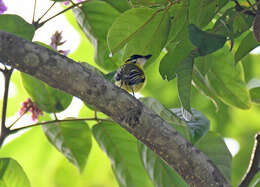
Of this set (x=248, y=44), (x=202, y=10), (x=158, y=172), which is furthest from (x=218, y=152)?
(x=202, y=10)

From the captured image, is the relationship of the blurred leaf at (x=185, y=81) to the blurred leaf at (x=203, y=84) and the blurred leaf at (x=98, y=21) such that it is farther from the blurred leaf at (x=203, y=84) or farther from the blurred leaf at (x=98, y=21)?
the blurred leaf at (x=98, y=21)

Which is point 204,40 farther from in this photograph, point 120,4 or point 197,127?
point 120,4

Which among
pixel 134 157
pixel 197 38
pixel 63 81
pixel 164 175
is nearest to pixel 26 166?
pixel 134 157

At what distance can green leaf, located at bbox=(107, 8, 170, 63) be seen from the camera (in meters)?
0.94

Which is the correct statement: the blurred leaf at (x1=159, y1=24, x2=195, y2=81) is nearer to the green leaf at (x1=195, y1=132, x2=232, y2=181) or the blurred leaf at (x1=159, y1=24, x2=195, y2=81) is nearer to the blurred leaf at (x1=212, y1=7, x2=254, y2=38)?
the blurred leaf at (x1=212, y1=7, x2=254, y2=38)

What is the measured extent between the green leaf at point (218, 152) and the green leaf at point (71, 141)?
0.31 metres

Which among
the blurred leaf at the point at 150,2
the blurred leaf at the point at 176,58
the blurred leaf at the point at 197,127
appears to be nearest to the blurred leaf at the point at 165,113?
the blurred leaf at the point at 197,127

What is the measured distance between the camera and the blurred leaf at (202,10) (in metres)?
0.85

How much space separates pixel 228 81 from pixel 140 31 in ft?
1.05

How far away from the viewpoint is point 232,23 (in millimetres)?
914

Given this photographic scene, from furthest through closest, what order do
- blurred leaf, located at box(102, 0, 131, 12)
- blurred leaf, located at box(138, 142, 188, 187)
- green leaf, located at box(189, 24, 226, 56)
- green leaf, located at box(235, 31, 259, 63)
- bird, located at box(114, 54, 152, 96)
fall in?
Answer: 1. bird, located at box(114, 54, 152, 96)
2. blurred leaf, located at box(102, 0, 131, 12)
3. blurred leaf, located at box(138, 142, 188, 187)
4. green leaf, located at box(235, 31, 259, 63)
5. green leaf, located at box(189, 24, 226, 56)

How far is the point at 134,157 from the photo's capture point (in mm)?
1251

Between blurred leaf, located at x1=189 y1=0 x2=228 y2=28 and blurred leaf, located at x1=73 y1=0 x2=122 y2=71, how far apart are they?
0.40 metres

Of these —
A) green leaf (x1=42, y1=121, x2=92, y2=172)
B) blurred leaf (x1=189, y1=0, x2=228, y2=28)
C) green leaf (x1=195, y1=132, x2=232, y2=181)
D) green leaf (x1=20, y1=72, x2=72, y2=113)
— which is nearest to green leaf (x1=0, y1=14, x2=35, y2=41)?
green leaf (x1=20, y1=72, x2=72, y2=113)
